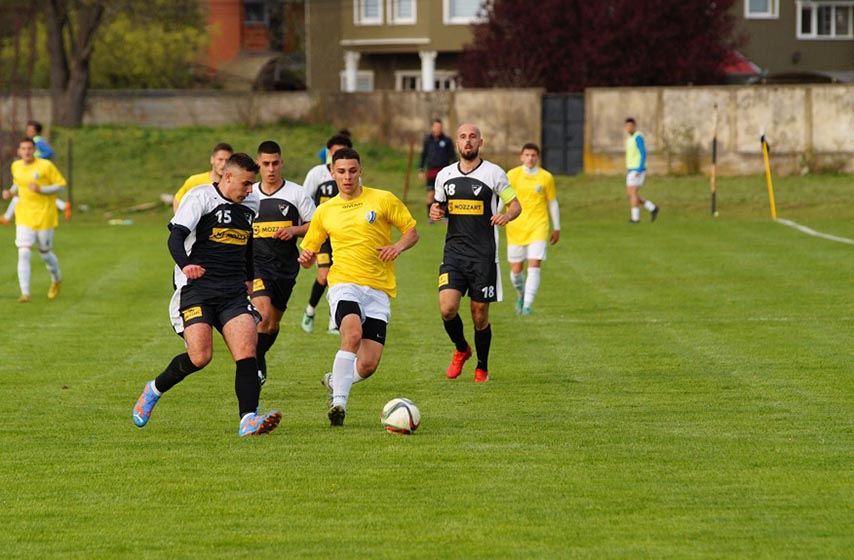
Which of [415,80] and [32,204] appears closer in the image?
[32,204]

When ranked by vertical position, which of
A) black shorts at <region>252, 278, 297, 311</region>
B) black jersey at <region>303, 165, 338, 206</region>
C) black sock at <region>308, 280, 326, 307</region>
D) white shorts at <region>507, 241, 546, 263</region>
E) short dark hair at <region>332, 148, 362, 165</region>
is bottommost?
black sock at <region>308, 280, 326, 307</region>

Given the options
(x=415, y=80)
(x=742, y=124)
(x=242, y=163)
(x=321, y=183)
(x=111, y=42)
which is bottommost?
(x=321, y=183)

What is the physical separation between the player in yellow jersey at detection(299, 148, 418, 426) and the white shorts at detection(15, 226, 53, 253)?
972 centimetres

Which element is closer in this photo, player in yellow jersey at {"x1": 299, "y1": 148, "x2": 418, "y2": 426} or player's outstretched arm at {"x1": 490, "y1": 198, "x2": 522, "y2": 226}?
player in yellow jersey at {"x1": 299, "y1": 148, "x2": 418, "y2": 426}

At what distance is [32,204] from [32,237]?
449 millimetres

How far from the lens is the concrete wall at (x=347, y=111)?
41.4 meters

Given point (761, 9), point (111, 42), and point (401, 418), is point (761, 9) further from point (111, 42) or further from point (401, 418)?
point (401, 418)

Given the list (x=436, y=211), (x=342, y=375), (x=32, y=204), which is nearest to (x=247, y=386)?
(x=342, y=375)

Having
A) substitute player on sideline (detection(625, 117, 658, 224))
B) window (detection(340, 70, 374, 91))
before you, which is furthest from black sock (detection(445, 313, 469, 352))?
window (detection(340, 70, 374, 91))

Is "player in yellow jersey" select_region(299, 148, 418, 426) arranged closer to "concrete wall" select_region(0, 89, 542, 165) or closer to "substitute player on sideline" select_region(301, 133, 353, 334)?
"substitute player on sideline" select_region(301, 133, 353, 334)

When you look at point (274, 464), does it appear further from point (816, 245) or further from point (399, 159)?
point (399, 159)

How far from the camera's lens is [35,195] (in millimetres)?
19516

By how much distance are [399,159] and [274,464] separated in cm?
3380

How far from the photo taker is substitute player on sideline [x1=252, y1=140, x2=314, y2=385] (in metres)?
12.4
